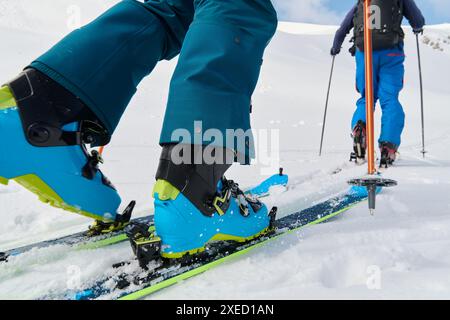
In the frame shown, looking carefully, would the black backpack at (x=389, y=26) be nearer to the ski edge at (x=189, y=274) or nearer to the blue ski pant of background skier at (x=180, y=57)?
the blue ski pant of background skier at (x=180, y=57)

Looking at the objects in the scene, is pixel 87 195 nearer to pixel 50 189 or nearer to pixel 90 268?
pixel 50 189

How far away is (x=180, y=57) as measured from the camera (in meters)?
1.09

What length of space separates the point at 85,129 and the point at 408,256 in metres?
1.15

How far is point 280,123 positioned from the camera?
6000 mm

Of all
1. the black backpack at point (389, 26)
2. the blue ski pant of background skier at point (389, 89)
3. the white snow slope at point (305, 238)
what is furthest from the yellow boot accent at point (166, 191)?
the black backpack at point (389, 26)

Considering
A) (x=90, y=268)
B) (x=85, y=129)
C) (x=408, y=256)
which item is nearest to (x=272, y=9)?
(x=85, y=129)

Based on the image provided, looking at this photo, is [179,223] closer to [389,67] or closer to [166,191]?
[166,191]

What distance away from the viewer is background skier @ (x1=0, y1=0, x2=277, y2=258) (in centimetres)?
105

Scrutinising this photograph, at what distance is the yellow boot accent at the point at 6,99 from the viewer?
1.13 m

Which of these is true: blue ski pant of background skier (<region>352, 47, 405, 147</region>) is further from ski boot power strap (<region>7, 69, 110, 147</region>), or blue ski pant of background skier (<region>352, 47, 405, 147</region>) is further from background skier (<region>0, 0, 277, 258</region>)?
ski boot power strap (<region>7, 69, 110, 147</region>)

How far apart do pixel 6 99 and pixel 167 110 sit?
52cm

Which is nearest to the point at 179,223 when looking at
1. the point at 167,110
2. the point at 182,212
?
the point at 182,212

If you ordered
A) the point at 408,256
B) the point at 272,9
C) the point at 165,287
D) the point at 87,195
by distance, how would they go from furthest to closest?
the point at 87,195
the point at 272,9
the point at 408,256
the point at 165,287
